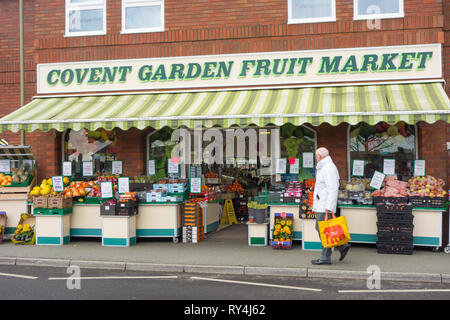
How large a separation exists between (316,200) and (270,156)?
176 inches

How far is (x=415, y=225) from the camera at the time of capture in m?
9.43

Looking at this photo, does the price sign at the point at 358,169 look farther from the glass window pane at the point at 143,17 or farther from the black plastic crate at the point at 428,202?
the glass window pane at the point at 143,17

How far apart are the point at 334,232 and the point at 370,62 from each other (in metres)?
4.45

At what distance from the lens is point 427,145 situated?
10.4 metres

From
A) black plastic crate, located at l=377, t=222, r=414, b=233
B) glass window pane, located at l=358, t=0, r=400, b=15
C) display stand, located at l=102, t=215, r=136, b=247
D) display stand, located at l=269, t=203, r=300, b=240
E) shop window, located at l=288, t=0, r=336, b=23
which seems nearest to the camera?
black plastic crate, located at l=377, t=222, r=414, b=233

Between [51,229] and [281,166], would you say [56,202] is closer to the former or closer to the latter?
[51,229]

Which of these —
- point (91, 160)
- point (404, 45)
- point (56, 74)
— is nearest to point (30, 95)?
point (56, 74)

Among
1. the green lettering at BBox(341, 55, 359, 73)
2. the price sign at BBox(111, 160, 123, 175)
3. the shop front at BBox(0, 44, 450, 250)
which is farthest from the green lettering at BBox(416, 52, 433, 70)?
the price sign at BBox(111, 160, 123, 175)

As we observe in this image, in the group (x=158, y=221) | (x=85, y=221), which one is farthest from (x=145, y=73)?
(x=85, y=221)

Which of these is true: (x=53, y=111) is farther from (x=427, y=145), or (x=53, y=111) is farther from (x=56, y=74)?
(x=427, y=145)

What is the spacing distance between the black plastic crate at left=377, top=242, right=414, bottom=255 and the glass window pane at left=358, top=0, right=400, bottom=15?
5215 mm

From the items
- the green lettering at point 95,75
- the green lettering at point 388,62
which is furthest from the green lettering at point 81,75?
the green lettering at point 388,62

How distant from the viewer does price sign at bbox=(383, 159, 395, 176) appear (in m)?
10.6

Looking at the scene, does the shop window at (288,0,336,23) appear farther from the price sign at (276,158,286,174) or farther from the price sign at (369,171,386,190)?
the price sign at (369,171,386,190)
